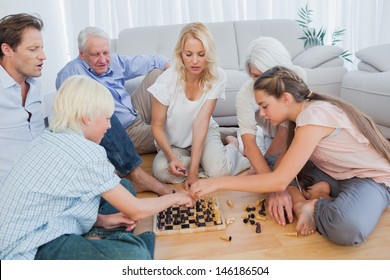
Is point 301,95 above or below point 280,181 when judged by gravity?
above

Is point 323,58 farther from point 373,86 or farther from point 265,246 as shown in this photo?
point 265,246

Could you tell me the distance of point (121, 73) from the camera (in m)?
2.61

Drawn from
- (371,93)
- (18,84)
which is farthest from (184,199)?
(371,93)

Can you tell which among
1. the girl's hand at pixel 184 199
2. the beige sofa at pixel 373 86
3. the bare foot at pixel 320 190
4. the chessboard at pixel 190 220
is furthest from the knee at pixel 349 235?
the beige sofa at pixel 373 86

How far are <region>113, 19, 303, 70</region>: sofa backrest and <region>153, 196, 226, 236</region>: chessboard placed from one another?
2074 millimetres

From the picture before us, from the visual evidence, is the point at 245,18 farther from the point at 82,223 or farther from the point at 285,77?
the point at 82,223

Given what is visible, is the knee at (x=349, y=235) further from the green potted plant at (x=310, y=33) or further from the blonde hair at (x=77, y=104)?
the green potted plant at (x=310, y=33)

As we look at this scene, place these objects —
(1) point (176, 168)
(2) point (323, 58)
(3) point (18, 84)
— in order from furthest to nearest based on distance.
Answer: (2) point (323, 58)
(1) point (176, 168)
(3) point (18, 84)

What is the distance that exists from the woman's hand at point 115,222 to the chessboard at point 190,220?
0.42 feet

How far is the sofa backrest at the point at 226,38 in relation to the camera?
11.4ft

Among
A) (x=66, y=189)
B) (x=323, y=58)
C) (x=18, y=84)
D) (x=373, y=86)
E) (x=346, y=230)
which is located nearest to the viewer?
(x=66, y=189)

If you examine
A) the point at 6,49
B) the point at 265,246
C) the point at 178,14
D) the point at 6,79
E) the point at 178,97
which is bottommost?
the point at 265,246

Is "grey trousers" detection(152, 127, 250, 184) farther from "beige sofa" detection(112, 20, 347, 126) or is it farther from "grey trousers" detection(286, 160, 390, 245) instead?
"beige sofa" detection(112, 20, 347, 126)

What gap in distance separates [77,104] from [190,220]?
29.5 inches
